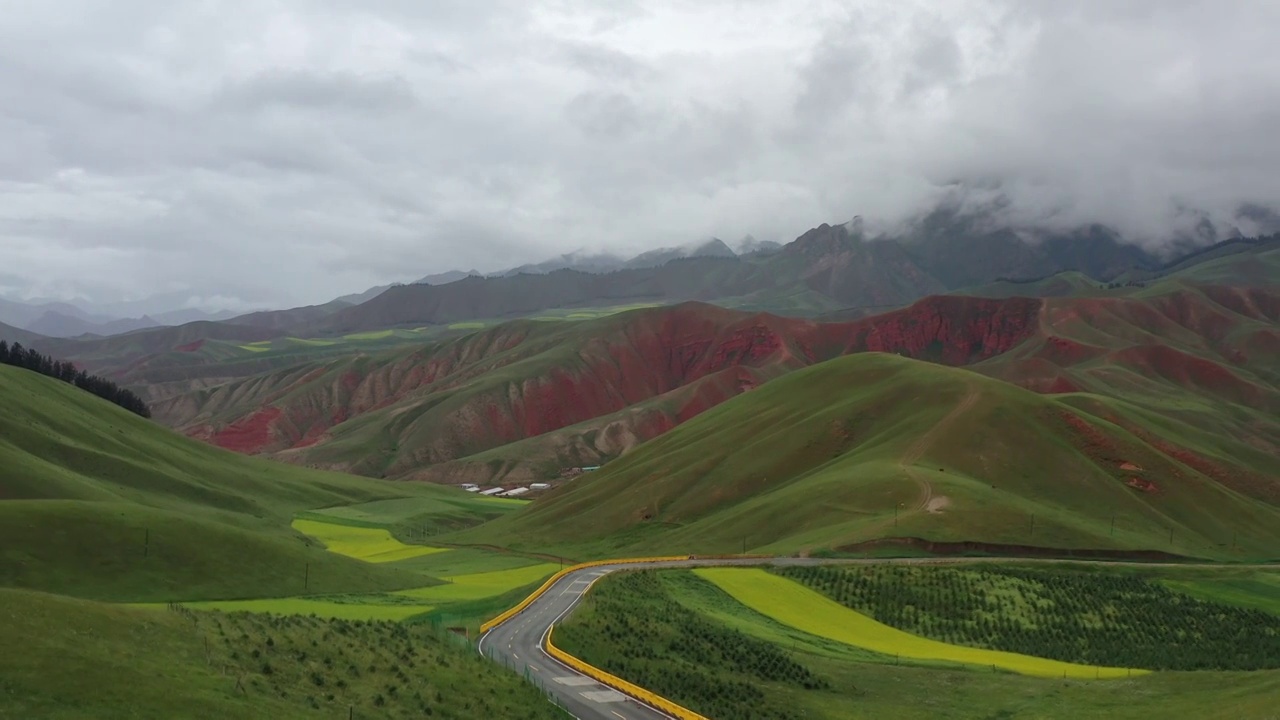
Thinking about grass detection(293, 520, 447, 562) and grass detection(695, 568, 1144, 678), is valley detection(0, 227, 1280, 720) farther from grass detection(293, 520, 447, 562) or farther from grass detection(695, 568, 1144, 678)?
grass detection(293, 520, 447, 562)

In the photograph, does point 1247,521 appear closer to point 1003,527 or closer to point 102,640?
point 1003,527

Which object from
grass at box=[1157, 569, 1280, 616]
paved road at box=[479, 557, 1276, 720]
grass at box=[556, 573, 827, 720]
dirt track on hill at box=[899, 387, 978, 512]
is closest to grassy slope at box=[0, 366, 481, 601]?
paved road at box=[479, 557, 1276, 720]

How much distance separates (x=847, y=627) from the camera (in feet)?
201

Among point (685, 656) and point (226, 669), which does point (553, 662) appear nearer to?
point (685, 656)

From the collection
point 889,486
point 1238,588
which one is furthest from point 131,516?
point 1238,588

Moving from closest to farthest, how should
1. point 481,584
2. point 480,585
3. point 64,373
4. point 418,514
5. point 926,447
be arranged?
point 480,585 → point 481,584 → point 926,447 → point 418,514 → point 64,373

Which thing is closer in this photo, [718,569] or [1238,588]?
[718,569]

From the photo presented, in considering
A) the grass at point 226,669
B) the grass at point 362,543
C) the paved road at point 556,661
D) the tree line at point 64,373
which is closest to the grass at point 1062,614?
the paved road at point 556,661

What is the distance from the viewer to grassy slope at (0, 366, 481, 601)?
184 feet

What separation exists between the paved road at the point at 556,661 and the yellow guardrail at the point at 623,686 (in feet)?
1.12

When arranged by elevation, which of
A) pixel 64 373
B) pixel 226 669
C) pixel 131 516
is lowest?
pixel 131 516

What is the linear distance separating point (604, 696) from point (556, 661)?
19.5 feet

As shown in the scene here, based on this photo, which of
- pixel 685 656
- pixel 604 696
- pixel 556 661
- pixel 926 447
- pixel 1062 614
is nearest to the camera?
pixel 604 696

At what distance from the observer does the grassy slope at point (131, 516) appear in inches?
2207
